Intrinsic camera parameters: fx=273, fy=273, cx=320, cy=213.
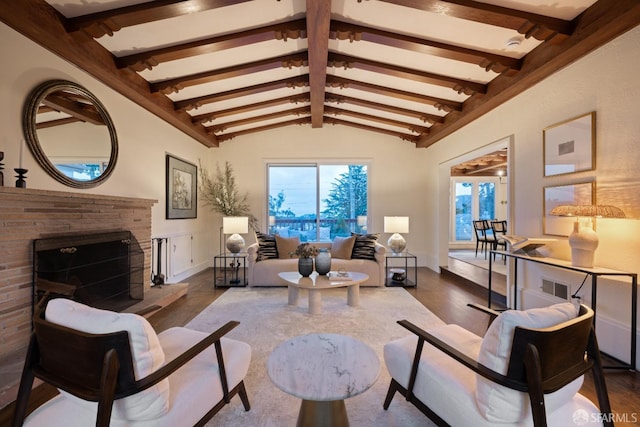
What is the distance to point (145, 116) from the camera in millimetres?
3830

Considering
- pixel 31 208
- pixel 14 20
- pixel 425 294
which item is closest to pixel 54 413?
pixel 31 208

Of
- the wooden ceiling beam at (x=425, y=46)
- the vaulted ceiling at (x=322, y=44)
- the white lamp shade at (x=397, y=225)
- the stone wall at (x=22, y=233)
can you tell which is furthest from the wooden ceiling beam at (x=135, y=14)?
the white lamp shade at (x=397, y=225)

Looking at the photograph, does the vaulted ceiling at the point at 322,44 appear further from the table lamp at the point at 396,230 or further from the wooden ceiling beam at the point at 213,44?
the table lamp at the point at 396,230

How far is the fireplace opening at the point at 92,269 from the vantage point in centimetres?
226

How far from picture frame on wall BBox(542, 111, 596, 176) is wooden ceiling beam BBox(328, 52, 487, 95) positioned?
3.44 ft

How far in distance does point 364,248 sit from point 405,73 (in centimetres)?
267

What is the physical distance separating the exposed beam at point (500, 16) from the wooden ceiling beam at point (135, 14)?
1571 millimetres

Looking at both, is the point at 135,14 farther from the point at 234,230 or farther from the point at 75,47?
the point at 234,230

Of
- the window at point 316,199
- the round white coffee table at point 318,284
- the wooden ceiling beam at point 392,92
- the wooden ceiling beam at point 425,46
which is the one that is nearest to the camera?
the wooden ceiling beam at point 425,46

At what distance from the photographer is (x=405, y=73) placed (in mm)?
3494

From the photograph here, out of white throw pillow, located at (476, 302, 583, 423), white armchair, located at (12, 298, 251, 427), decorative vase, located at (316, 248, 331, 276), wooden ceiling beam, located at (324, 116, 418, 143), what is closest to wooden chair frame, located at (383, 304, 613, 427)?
white throw pillow, located at (476, 302, 583, 423)

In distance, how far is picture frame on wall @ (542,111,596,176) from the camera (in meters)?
2.49

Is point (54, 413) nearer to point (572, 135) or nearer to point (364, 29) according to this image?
point (364, 29)

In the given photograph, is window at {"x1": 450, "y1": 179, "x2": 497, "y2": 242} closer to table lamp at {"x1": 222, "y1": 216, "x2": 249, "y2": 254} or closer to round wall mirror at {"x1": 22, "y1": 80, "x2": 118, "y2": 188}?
table lamp at {"x1": 222, "y1": 216, "x2": 249, "y2": 254}
